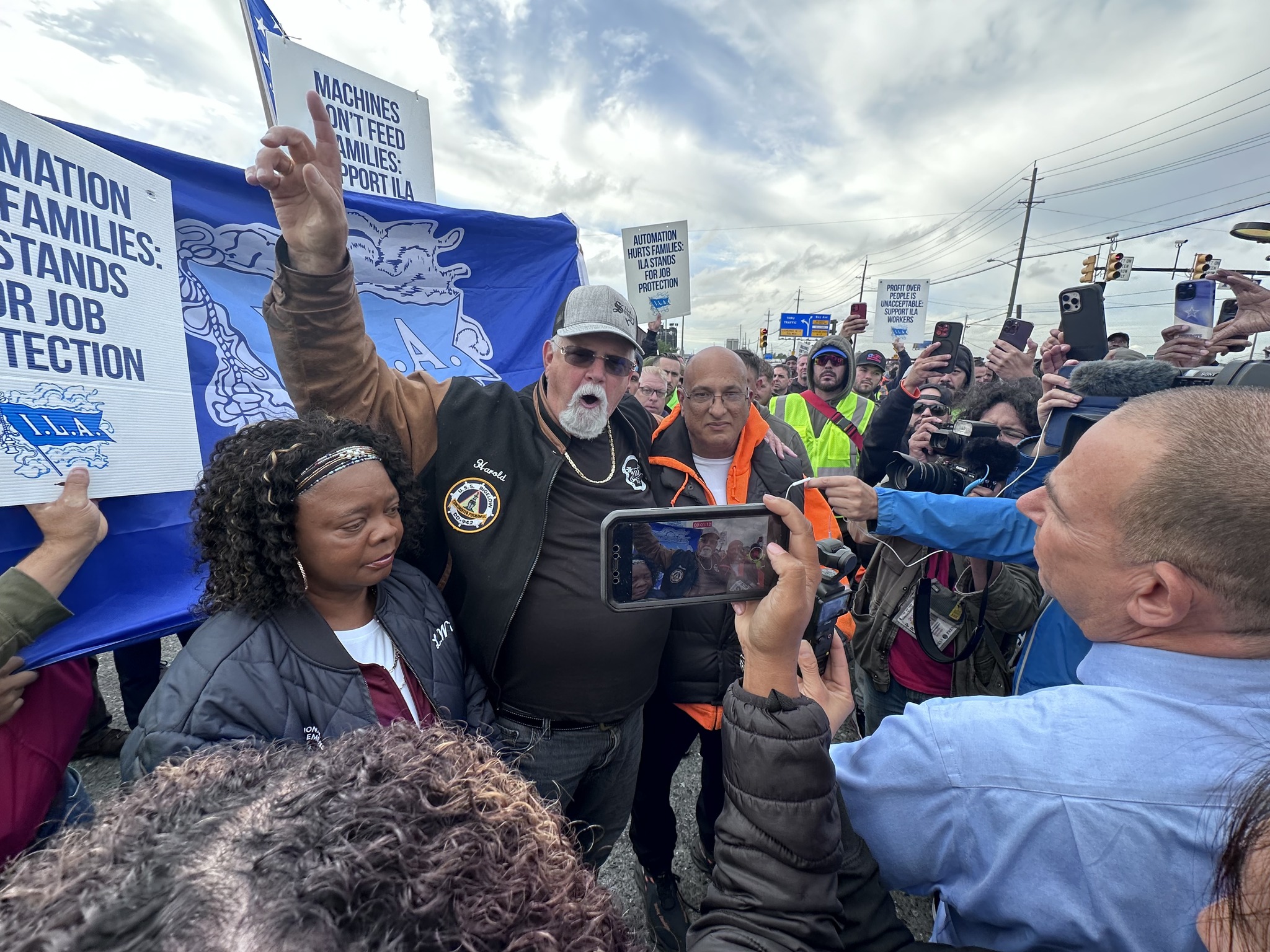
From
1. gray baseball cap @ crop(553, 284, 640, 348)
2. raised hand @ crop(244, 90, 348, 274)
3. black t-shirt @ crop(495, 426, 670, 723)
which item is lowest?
black t-shirt @ crop(495, 426, 670, 723)

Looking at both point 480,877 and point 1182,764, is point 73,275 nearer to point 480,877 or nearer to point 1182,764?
point 480,877

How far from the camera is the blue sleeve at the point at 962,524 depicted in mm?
1927

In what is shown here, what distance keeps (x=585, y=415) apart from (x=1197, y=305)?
3.71m

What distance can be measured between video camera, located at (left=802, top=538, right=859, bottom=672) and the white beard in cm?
95

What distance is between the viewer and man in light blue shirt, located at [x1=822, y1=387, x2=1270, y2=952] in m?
0.74

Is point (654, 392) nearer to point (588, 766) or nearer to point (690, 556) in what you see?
point (588, 766)

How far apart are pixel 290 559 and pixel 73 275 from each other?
117cm

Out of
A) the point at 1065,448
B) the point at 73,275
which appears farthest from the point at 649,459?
the point at 73,275

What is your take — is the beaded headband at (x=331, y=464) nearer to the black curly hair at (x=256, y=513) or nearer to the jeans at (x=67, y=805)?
the black curly hair at (x=256, y=513)

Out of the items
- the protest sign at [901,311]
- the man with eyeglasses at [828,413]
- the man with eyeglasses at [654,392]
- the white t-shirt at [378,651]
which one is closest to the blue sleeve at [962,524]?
the white t-shirt at [378,651]

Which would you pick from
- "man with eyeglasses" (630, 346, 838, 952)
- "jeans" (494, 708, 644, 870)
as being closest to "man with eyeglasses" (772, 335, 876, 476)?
"man with eyeglasses" (630, 346, 838, 952)

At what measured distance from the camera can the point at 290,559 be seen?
1401mm

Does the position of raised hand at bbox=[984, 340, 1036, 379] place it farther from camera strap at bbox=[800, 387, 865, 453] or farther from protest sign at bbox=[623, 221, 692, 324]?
protest sign at bbox=[623, 221, 692, 324]

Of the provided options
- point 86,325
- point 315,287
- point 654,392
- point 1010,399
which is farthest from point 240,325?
point 654,392
